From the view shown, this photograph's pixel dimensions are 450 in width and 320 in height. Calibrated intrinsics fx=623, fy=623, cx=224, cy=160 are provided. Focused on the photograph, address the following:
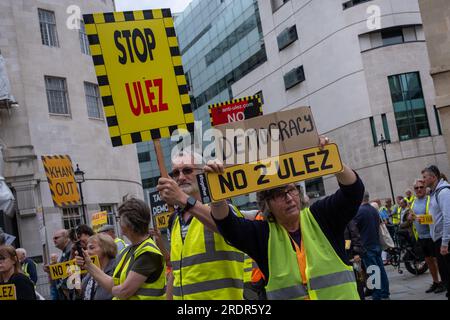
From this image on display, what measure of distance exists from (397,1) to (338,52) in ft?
16.6

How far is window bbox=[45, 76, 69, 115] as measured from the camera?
27438mm

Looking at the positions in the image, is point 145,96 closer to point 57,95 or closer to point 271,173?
point 271,173

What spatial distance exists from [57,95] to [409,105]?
2376 cm

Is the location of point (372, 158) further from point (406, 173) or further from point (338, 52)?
point (338, 52)

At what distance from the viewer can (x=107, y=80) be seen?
4793 mm

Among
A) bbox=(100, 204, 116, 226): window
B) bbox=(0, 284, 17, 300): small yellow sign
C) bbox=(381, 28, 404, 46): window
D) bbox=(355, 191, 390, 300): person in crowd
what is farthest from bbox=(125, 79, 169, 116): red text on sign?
bbox=(381, 28, 404, 46): window

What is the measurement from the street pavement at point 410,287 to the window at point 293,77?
108 ft

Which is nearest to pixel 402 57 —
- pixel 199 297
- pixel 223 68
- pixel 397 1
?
pixel 397 1

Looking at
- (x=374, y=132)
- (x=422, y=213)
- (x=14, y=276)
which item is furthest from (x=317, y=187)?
(x=14, y=276)

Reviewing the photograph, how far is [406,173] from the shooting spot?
130 feet

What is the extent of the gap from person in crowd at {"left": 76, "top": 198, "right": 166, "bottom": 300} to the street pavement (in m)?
5.89

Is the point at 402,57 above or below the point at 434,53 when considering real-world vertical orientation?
above

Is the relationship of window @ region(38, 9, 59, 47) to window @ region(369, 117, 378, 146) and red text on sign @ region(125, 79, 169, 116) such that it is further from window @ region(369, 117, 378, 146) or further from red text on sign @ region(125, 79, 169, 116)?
red text on sign @ region(125, 79, 169, 116)
